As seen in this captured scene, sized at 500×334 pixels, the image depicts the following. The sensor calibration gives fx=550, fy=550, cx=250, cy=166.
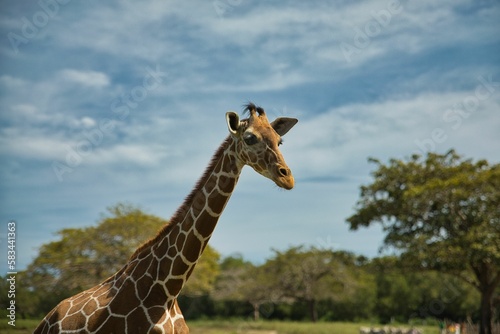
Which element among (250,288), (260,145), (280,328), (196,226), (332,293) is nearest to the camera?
(260,145)

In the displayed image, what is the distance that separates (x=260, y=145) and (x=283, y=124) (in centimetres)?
56

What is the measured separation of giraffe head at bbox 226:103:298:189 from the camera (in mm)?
4375

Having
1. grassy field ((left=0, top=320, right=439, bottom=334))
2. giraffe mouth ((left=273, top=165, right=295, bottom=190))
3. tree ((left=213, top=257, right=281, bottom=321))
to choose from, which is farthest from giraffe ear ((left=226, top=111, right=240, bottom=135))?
tree ((left=213, top=257, right=281, bottom=321))

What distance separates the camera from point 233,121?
475cm

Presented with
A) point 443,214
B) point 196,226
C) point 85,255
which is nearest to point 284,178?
point 196,226

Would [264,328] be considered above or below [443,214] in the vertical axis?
below

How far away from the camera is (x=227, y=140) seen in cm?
502

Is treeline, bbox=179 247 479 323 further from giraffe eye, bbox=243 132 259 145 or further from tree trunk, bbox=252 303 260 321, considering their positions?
giraffe eye, bbox=243 132 259 145

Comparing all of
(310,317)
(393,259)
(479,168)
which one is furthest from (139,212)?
(310,317)

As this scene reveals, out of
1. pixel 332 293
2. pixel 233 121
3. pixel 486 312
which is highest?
pixel 332 293

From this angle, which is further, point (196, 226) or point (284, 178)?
point (196, 226)

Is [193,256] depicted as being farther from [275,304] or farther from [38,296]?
[275,304]

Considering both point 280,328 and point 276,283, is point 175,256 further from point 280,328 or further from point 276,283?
point 276,283

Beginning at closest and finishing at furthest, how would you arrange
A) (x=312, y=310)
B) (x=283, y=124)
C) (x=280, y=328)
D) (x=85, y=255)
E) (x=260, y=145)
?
(x=260, y=145) → (x=283, y=124) → (x=85, y=255) → (x=280, y=328) → (x=312, y=310)
